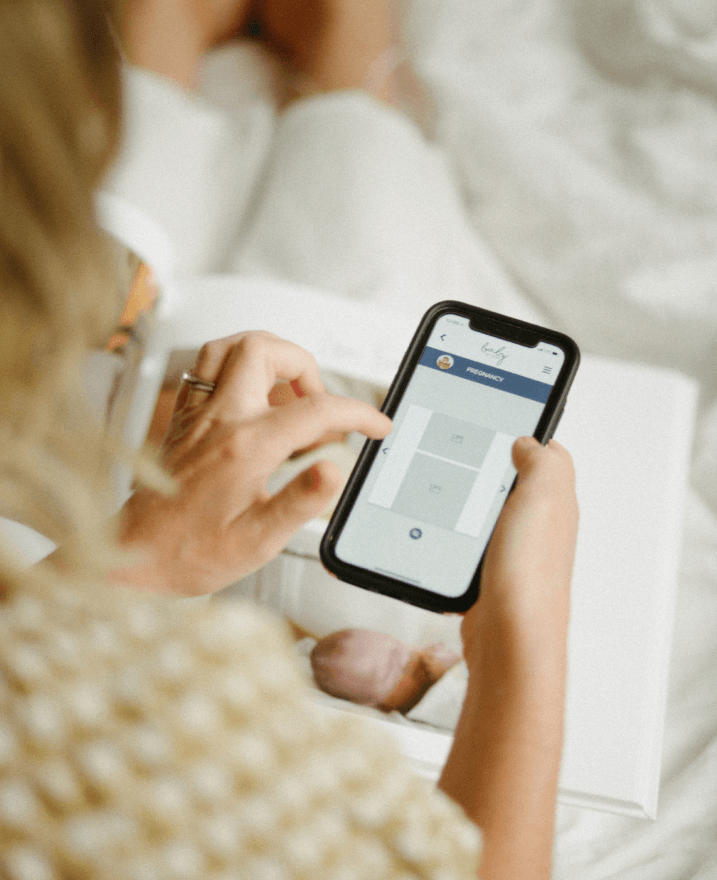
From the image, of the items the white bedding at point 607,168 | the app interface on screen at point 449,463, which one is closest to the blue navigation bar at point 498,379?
the app interface on screen at point 449,463

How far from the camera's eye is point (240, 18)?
0.51m

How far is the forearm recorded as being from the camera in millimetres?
229

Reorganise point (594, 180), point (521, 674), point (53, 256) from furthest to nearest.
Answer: point (594, 180)
point (521, 674)
point (53, 256)

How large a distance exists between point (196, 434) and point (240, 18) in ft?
1.19

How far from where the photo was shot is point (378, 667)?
35cm

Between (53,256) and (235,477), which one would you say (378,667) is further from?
(53,256)

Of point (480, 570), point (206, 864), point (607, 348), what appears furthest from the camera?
point (607, 348)

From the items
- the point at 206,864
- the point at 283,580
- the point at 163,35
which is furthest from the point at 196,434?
the point at 163,35

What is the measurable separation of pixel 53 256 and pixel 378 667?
0.26 m

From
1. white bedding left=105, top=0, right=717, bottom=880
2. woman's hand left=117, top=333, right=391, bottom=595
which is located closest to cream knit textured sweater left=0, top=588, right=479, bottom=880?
woman's hand left=117, top=333, right=391, bottom=595

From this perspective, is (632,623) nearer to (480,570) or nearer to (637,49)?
(480,570)

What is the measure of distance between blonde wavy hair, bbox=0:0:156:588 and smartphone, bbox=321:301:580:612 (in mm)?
152

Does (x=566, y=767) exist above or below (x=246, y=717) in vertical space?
below

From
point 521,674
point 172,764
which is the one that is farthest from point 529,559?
point 172,764
